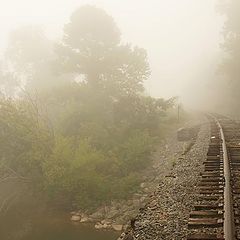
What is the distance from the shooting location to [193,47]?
653ft

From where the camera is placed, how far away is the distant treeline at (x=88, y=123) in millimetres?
22312

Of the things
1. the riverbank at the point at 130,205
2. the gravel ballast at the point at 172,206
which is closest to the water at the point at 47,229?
the riverbank at the point at 130,205

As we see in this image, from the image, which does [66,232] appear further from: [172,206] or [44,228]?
[172,206]

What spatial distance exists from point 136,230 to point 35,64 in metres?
49.6

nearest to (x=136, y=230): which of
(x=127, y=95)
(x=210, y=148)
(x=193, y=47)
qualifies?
(x=210, y=148)

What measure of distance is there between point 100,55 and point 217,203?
2903 centimetres

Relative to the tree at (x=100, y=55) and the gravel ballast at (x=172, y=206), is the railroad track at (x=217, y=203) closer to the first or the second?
the gravel ballast at (x=172, y=206)

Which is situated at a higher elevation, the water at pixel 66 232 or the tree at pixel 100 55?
the tree at pixel 100 55

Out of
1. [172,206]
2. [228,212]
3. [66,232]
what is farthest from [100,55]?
[228,212]

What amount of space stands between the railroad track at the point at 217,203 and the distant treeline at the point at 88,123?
8.92m

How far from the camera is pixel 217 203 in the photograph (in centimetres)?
966

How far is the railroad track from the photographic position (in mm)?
7703

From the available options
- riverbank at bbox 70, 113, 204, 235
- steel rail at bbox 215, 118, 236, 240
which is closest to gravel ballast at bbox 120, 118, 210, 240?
steel rail at bbox 215, 118, 236, 240

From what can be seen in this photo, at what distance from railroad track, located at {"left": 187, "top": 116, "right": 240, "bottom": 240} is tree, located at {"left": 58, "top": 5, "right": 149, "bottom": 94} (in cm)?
2127
